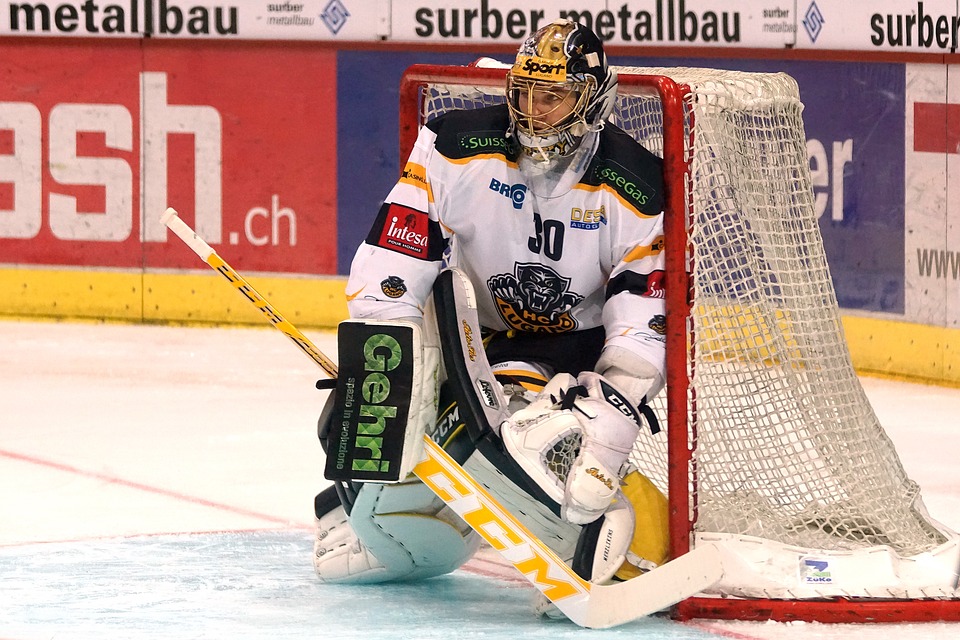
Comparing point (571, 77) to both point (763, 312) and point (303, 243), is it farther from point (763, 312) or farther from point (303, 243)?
point (303, 243)

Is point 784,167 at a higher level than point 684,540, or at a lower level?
higher

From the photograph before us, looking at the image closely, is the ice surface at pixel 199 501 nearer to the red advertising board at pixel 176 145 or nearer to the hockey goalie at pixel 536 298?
the hockey goalie at pixel 536 298

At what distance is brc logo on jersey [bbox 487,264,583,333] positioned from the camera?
3451 mm

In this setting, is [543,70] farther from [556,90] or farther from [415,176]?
[415,176]

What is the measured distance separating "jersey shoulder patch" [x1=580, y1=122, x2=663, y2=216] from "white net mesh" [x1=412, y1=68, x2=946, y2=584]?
114 mm

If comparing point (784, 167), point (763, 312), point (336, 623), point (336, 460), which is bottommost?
point (336, 623)

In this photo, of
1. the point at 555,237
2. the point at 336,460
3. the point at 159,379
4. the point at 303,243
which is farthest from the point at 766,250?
the point at 303,243

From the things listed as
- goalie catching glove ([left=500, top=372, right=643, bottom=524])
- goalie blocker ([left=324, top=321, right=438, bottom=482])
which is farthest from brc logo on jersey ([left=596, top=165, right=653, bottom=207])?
goalie blocker ([left=324, top=321, right=438, bottom=482])

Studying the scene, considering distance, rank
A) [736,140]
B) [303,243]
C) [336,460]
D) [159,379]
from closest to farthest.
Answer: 1. [336,460]
2. [736,140]
3. [159,379]
4. [303,243]

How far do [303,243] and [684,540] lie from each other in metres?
4.25

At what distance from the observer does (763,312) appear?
141 inches

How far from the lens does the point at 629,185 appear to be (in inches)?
131

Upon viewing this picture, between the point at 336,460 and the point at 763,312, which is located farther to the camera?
the point at 763,312

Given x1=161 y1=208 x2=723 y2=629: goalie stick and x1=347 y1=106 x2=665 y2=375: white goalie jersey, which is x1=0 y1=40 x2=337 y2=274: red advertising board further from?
x1=161 y1=208 x2=723 y2=629: goalie stick
